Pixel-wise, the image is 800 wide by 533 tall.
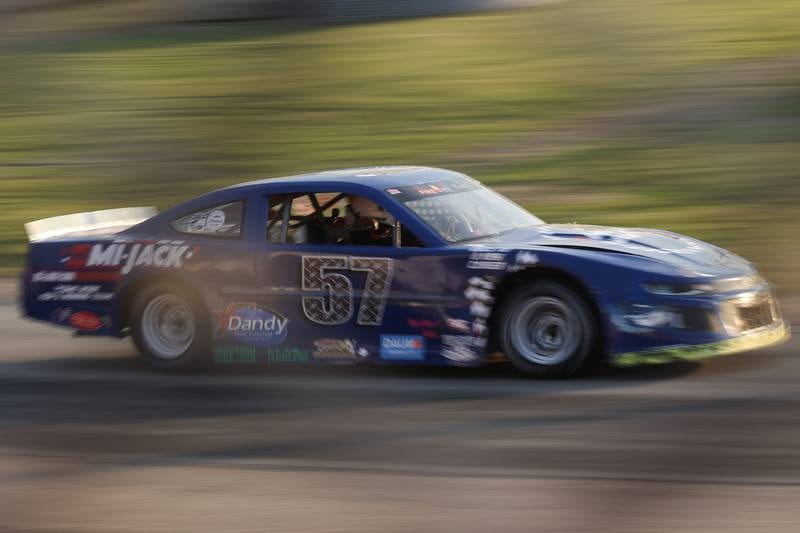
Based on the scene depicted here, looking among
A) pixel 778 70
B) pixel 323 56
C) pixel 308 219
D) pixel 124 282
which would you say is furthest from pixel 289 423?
pixel 323 56

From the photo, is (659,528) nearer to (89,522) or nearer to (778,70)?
(89,522)

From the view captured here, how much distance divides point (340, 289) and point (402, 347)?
544 millimetres

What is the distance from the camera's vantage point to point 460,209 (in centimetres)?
863

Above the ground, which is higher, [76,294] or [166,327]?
[76,294]

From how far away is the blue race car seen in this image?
7715 millimetres

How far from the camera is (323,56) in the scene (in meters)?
22.0

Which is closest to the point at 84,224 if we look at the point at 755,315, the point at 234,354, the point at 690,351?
the point at 234,354

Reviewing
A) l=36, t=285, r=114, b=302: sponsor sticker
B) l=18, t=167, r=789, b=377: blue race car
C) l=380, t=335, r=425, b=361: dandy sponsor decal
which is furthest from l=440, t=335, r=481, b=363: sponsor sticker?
l=36, t=285, r=114, b=302: sponsor sticker

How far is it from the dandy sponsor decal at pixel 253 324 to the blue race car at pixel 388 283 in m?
0.01

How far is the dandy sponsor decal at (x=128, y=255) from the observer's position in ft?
29.2

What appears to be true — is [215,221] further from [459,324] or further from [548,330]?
[548,330]

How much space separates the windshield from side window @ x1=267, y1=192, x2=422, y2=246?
0.20m

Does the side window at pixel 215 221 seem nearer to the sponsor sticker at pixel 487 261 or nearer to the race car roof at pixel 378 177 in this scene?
the race car roof at pixel 378 177

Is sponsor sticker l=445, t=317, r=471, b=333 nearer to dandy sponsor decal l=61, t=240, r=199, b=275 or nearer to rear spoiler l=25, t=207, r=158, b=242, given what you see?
dandy sponsor decal l=61, t=240, r=199, b=275
